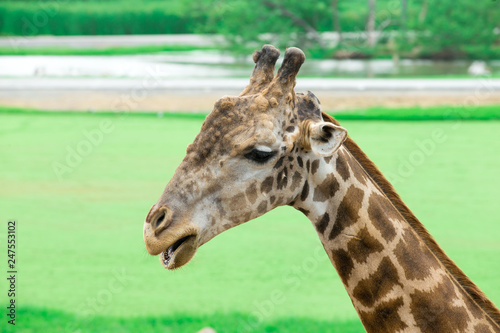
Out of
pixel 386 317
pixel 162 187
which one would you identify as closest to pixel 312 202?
pixel 386 317

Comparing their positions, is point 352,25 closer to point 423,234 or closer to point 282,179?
point 423,234

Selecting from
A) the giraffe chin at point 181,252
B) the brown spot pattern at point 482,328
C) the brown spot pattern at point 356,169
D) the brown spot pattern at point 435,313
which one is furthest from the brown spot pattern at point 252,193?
the brown spot pattern at point 482,328

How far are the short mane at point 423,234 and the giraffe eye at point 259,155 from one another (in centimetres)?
34

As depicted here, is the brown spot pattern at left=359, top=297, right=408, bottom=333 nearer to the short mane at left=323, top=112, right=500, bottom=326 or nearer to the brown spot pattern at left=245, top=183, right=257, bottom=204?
the short mane at left=323, top=112, right=500, bottom=326

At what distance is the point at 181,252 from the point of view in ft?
7.47

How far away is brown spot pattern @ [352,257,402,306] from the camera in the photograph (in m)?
2.47

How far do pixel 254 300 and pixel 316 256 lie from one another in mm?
952

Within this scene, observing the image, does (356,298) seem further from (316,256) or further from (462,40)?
(462,40)

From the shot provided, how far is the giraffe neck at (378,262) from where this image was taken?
96.6 inches

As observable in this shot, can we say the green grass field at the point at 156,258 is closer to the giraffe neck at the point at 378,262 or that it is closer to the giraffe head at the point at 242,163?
the giraffe head at the point at 242,163

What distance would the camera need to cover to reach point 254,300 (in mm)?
5078

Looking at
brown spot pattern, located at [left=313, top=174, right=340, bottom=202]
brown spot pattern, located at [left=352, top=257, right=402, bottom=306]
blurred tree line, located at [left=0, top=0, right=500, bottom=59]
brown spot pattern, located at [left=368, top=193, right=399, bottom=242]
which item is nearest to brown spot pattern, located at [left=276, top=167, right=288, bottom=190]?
brown spot pattern, located at [left=313, top=174, right=340, bottom=202]

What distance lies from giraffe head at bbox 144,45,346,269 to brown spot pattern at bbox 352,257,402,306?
401mm

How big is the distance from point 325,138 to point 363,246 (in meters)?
0.44
